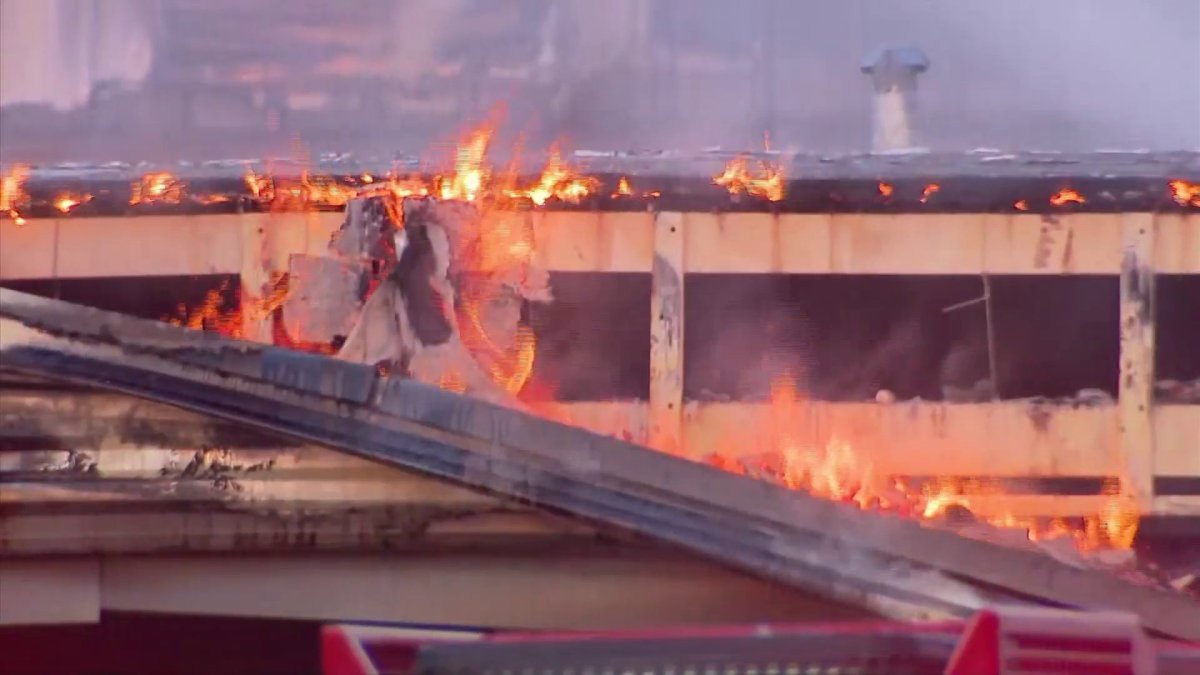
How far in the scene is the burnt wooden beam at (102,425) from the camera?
12.7 feet

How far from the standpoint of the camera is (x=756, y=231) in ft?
17.0

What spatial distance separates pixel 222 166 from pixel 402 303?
1083 millimetres

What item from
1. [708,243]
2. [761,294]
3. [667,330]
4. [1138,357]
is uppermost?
[708,243]

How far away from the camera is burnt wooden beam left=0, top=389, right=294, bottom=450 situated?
3.87m

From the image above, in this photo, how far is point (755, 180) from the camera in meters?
5.14

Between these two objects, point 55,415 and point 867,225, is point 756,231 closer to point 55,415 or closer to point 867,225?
point 867,225

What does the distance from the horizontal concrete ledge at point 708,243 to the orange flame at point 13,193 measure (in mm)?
54

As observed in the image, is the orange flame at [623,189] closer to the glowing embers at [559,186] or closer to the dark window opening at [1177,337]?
the glowing embers at [559,186]

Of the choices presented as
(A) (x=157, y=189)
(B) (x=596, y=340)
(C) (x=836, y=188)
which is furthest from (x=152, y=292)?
(C) (x=836, y=188)

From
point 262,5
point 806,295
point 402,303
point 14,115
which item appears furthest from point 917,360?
point 14,115

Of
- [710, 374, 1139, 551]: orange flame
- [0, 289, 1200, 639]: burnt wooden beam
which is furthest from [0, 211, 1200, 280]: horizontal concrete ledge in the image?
[0, 289, 1200, 639]: burnt wooden beam

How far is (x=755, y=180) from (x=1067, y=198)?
4.51 feet

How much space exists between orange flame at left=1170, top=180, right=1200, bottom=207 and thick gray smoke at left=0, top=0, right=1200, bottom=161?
1729 millimetres

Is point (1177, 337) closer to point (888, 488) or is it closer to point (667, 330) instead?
point (888, 488)
